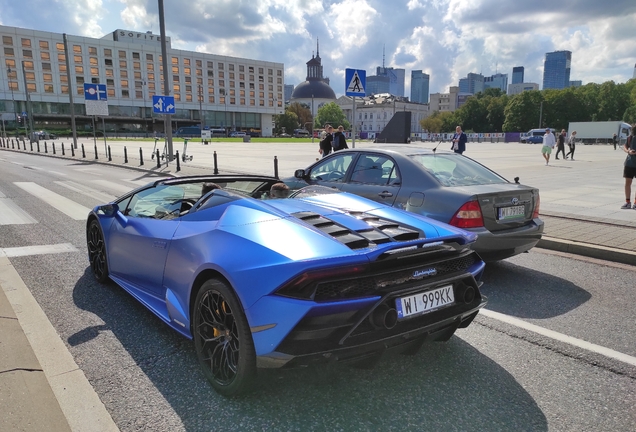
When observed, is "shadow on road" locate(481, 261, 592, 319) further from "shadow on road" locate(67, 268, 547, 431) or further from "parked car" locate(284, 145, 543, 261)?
"shadow on road" locate(67, 268, 547, 431)

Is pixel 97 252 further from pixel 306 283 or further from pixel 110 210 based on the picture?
pixel 306 283

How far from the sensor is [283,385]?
2.84 meters

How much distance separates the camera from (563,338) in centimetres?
357

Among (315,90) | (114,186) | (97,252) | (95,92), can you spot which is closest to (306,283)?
(97,252)

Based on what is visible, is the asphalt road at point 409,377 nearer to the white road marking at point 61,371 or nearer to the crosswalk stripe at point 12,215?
the white road marking at point 61,371

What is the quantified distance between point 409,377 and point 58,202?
10.1 m

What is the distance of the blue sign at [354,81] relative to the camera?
37.0 feet

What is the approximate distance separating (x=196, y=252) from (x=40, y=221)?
687cm

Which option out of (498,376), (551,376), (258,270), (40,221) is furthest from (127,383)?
(40,221)

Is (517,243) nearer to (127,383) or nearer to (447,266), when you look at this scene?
(447,266)

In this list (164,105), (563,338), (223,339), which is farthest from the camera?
(164,105)

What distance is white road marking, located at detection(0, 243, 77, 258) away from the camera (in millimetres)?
5996

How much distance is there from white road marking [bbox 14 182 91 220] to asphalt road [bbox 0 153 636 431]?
4.61m

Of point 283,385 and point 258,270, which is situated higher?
point 258,270
